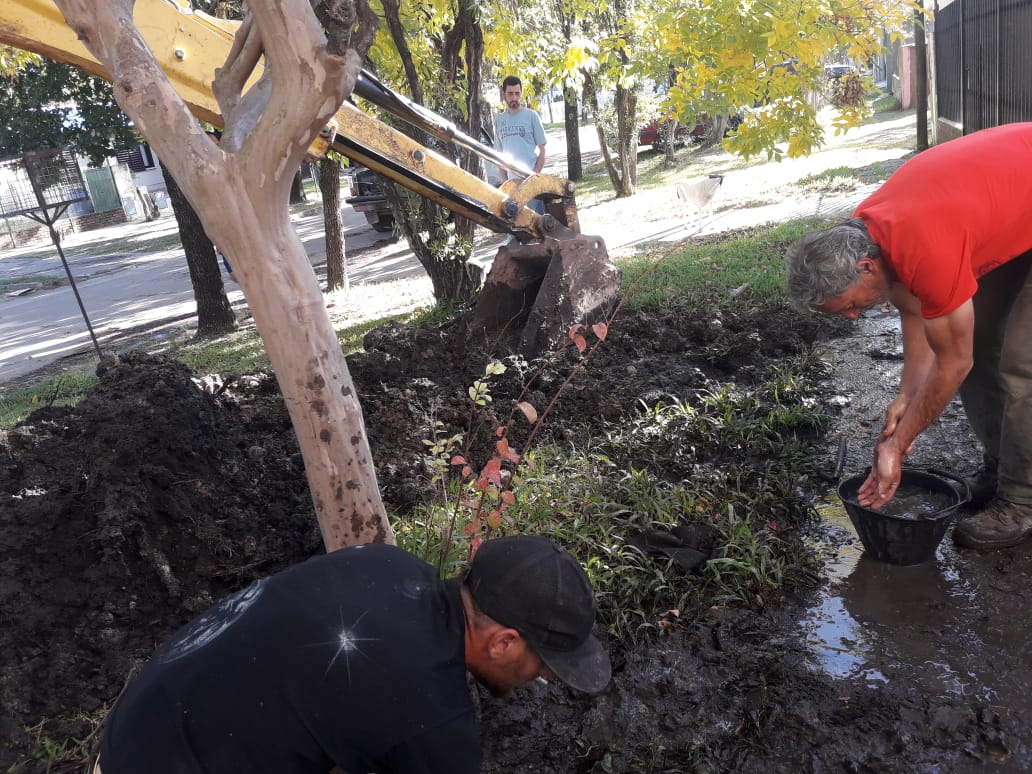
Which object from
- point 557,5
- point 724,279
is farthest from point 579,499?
point 557,5

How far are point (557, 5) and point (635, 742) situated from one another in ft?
44.7

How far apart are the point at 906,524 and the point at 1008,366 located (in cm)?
85

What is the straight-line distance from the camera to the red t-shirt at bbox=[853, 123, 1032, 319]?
9.27ft

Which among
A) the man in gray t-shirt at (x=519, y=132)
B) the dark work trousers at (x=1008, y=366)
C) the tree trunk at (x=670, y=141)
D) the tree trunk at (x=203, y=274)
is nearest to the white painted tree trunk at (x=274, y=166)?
the dark work trousers at (x=1008, y=366)

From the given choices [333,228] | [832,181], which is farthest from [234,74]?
[832,181]

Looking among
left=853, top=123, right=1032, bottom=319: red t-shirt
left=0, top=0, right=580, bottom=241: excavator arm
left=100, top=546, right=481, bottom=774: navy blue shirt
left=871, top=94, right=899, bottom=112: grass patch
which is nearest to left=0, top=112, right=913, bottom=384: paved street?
left=0, top=0, right=580, bottom=241: excavator arm

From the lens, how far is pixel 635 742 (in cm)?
274

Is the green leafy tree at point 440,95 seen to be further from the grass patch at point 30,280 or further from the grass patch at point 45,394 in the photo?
the grass patch at point 30,280

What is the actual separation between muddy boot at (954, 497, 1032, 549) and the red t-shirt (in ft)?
3.39

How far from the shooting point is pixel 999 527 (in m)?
3.44

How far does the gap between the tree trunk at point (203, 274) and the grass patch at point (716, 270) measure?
180 inches

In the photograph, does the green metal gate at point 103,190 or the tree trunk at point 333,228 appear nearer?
the tree trunk at point 333,228

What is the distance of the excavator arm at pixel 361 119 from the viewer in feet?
12.2

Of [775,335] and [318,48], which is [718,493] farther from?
[318,48]
